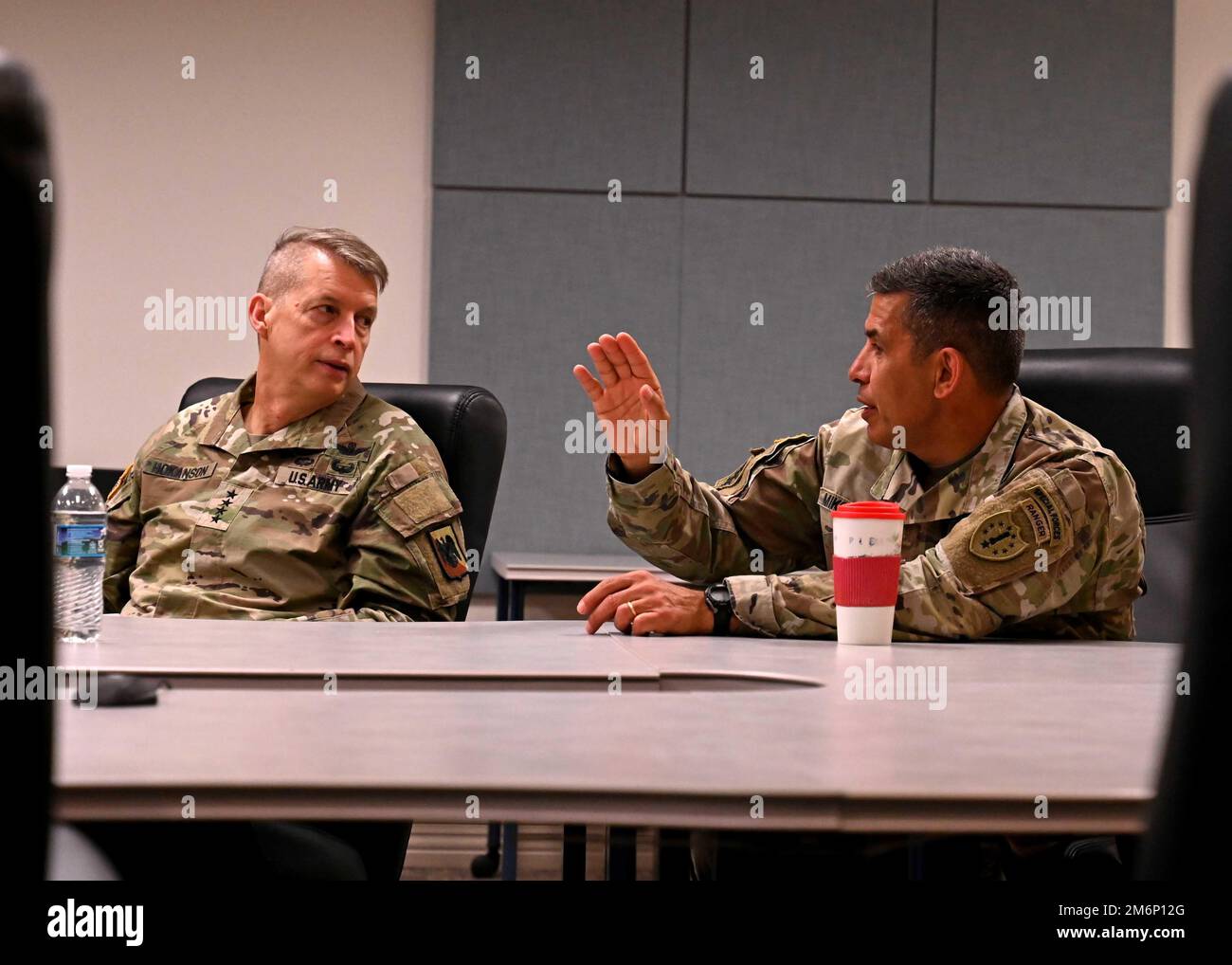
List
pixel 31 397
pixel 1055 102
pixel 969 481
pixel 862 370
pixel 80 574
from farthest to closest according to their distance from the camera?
1. pixel 1055 102
2. pixel 862 370
3. pixel 969 481
4. pixel 80 574
5. pixel 31 397

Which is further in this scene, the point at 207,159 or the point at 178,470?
the point at 207,159

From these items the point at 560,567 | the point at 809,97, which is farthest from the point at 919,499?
the point at 809,97

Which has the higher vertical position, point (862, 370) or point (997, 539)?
point (862, 370)

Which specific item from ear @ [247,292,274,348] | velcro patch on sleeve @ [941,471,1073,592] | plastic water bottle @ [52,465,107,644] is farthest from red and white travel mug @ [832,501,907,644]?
ear @ [247,292,274,348]

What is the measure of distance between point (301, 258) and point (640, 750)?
1618 millimetres

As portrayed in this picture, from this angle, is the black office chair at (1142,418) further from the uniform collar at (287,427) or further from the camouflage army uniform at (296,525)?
the uniform collar at (287,427)

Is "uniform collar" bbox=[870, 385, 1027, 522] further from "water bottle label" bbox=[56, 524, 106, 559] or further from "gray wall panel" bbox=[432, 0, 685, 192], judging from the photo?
"gray wall panel" bbox=[432, 0, 685, 192]

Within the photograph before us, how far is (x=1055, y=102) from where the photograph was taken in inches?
140

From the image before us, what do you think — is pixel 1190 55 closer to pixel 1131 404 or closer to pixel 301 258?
pixel 1131 404

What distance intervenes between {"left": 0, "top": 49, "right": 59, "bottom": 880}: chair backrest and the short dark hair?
1430 millimetres

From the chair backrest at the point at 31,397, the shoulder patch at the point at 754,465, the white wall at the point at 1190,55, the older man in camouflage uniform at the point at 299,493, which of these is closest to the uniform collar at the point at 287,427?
the older man in camouflage uniform at the point at 299,493
